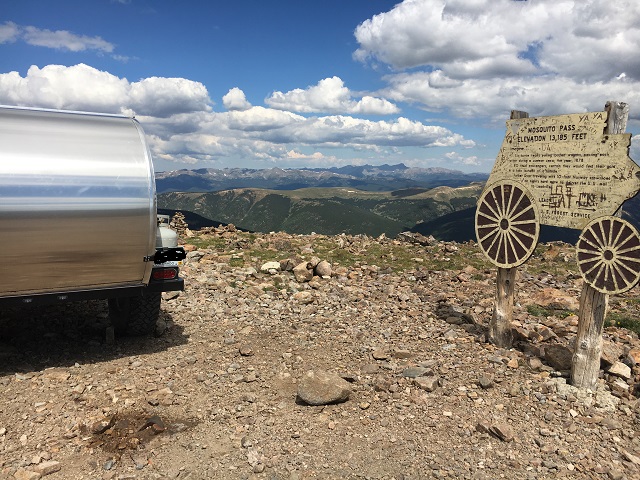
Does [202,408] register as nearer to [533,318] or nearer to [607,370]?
[607,370]

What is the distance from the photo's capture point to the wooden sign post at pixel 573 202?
25.0 ft

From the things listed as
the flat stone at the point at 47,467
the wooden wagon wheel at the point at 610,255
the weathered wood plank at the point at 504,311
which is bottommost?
the flat stone at the point at 47,467

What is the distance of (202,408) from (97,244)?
3525mm

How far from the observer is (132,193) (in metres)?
7.84

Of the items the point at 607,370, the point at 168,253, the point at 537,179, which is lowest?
the point at 607,370

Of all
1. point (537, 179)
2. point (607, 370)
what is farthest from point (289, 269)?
point (607, 370)

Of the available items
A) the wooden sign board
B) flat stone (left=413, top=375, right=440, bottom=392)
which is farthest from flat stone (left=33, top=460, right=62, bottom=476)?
the wooden sign board

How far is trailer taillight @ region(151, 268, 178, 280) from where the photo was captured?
8.87 metres

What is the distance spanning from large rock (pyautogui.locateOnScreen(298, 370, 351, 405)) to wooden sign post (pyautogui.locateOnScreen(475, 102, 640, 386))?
13.7ft

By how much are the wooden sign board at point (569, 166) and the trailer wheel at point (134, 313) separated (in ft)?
27.9

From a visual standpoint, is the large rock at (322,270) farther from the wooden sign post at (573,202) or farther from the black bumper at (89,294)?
the black bumper at (89,294)

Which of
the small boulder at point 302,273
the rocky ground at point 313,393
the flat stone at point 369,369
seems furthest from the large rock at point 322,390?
the small boulder at point 302,273

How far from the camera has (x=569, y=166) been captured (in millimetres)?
8406

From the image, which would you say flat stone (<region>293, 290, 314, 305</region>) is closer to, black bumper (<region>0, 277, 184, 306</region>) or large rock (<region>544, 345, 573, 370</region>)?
black bumper (<region>0, 277, 184, 306</region>)
